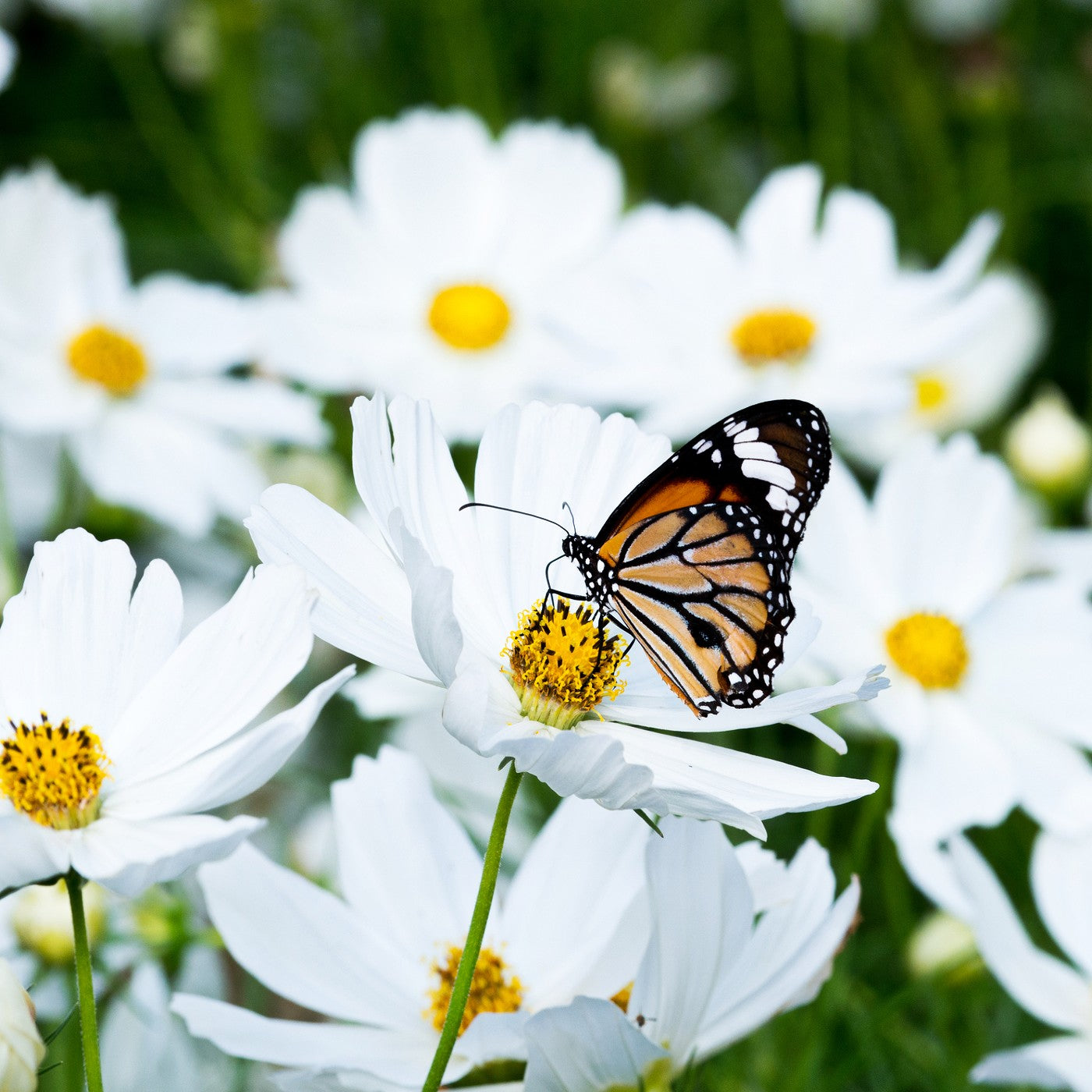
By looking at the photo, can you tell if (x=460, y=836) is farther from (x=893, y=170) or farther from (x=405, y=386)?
(x=893, y=170)

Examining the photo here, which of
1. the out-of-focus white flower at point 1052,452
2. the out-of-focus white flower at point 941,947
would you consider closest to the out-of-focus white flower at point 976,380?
the out-of-focus white flower at point 1052,452

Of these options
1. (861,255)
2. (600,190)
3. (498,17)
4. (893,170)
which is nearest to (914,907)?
(861,255)

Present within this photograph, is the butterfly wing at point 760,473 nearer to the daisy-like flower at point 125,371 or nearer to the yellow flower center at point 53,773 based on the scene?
the yellow flower center at point 53,773

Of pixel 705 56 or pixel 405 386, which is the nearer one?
pixel 405 386

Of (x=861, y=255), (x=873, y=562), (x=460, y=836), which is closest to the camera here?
(x=460, y=836)

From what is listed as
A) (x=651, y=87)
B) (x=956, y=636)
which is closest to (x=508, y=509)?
(x=956, y=636)

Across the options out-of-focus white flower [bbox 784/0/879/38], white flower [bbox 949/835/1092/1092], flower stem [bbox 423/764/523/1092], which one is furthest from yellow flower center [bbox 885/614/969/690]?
out-of-focus white flower [bbox 784/0/879/38]
